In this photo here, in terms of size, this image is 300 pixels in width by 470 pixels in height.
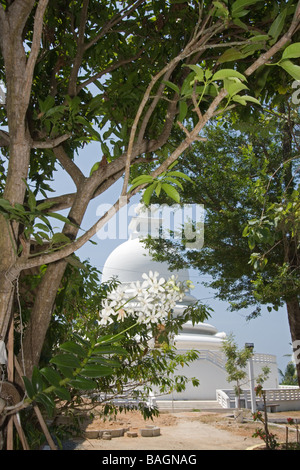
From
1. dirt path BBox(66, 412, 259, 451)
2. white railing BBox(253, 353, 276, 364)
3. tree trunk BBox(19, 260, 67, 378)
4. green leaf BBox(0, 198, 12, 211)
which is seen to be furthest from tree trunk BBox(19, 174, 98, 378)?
white railing BBox(253, 353, 276, 364)

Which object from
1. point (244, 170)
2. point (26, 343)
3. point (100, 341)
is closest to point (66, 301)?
point (26, 343)

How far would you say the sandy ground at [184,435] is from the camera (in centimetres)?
568

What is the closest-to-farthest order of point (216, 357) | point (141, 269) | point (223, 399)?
point (223, 399)
point (216, 357)
point (141, 269)

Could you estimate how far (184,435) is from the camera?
6723 millimetres

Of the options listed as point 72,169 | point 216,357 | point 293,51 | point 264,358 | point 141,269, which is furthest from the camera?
point 264,358

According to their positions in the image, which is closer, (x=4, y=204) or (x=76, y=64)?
(x=4, y=204)

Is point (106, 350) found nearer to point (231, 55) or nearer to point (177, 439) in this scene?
point (231, 55)

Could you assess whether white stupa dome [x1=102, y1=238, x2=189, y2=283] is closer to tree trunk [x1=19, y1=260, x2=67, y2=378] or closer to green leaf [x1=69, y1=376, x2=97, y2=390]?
tree trunk [x1=19, y1=260, x2=67, y2=378]

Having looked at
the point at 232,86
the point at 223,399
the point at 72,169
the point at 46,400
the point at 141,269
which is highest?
the point at 141,269

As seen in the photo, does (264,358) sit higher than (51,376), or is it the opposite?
(264,358)

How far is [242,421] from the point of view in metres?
8.34

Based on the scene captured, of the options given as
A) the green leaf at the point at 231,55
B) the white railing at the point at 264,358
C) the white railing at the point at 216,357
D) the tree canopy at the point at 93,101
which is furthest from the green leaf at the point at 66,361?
the white railing at the point at 264,358

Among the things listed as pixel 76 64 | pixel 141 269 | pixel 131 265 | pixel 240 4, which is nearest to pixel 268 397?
pixel 141 269
